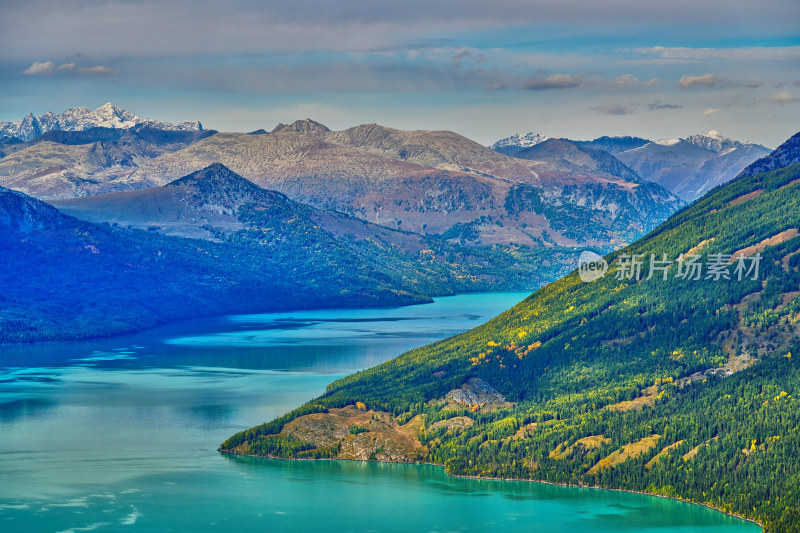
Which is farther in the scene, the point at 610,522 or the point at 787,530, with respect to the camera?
the point at 610,522

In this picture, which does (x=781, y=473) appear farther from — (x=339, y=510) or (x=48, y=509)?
(x=48, y=509)

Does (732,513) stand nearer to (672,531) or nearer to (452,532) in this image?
(672,531)

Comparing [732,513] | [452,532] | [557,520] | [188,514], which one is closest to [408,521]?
[452,532]

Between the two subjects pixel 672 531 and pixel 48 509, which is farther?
pixel 48 509

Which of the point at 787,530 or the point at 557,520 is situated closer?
the point at 787,530

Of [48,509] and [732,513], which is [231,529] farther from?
[732,513]

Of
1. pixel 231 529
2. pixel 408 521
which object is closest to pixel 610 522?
pixel 408 521

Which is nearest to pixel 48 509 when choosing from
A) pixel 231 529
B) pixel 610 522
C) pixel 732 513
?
pixel 231 529
